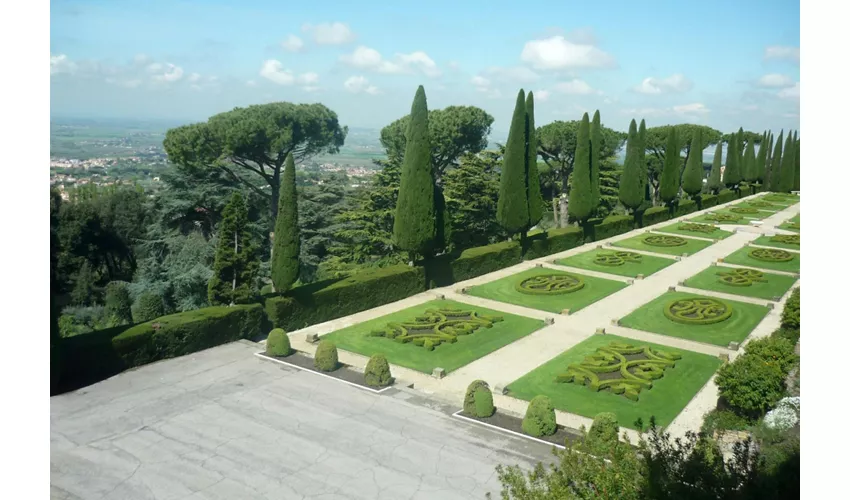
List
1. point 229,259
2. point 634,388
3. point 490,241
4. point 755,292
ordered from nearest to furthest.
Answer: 1. point 634,388
2. point 229,259
3. point 755,292
4. point 490,241

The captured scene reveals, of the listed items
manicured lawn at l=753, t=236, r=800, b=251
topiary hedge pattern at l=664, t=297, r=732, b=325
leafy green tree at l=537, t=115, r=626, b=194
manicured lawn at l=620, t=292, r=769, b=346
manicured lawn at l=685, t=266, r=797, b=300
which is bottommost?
manicured lawn at l=620, t=292, r=769, b=346

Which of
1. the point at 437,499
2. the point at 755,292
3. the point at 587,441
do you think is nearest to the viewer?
the point at 587,441

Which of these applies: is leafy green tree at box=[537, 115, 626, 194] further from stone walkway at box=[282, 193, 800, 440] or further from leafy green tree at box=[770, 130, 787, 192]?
leafy green tree at box=[770, 130, 787, 192]

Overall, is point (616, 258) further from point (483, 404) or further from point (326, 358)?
point (483, 404)

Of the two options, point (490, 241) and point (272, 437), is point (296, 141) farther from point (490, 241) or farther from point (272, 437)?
point (272, 437)

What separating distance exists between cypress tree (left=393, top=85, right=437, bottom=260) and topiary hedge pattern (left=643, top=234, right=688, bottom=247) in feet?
66.5

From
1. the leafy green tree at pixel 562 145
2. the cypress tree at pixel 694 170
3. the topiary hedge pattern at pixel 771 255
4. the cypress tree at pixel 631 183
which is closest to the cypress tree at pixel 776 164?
the cypress tree at pixel 694 170

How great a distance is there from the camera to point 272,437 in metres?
14.2

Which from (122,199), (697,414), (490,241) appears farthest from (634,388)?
(122,199)

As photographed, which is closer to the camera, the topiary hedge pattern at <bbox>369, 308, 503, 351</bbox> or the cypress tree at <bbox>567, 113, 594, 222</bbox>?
the topiary hedge pattern at <bbox>369, 308, 503, 351</bbox>

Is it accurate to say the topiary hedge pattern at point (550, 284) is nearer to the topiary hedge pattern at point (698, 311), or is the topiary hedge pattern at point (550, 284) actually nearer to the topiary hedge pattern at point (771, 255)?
the topiary hedge pattern at point (698, 311)

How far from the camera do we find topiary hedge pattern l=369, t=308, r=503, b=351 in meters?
21.8

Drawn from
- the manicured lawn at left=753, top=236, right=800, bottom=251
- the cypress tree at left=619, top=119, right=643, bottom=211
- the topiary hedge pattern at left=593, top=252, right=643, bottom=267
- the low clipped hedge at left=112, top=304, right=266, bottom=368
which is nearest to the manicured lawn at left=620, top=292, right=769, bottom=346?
the topiary hedge pattern at left=593, top=252, right=643, bottom=267

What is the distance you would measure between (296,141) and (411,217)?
42.2 ft
